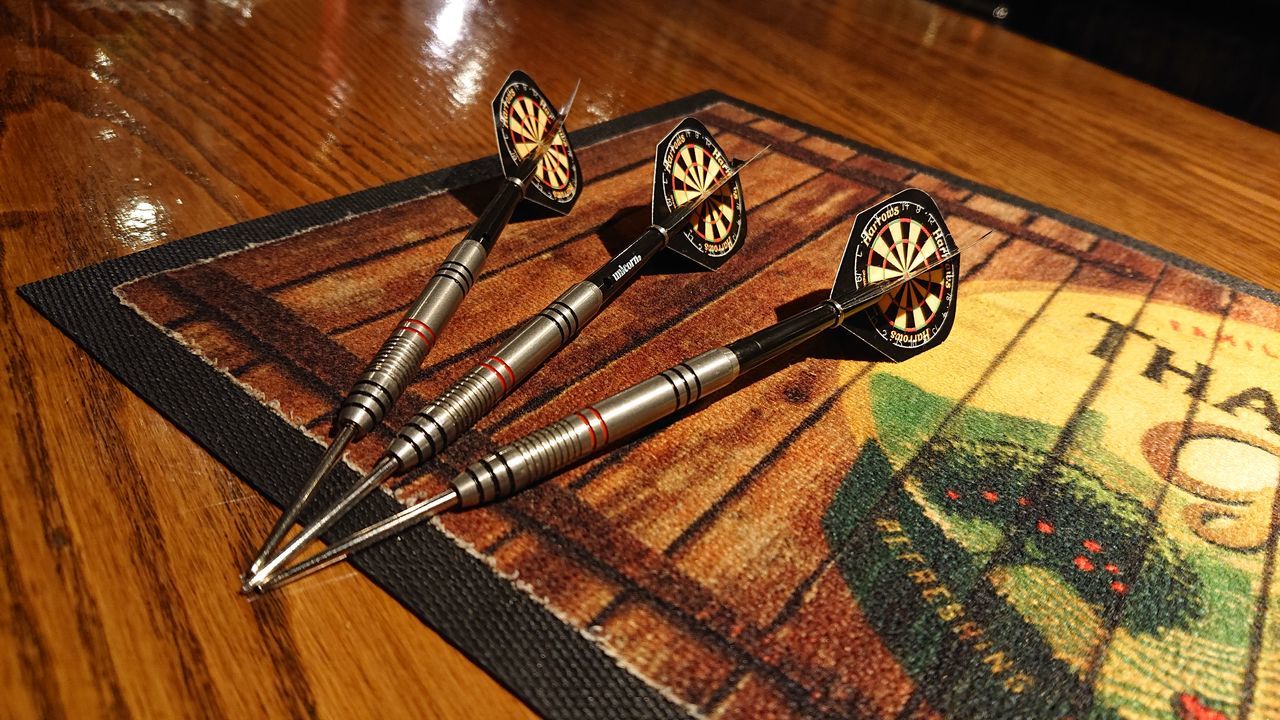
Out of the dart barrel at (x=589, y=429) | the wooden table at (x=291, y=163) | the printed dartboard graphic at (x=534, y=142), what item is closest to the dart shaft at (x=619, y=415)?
the dart barrel at (x=589, y=429)

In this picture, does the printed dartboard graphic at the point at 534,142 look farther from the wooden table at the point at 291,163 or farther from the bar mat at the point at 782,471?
the wooden table at the point at 291,163

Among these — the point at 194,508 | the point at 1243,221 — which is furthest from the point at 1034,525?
the point at 1243,221

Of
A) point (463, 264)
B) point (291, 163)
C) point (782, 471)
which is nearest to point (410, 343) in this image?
point (463, 264)

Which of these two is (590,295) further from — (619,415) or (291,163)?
(291,163)

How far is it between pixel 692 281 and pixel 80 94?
746 mm

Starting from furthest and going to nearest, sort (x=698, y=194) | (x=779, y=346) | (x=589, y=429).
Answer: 1. (x=698, y=194)
2. (x=779, y=346)
3. (x=589, y=429)

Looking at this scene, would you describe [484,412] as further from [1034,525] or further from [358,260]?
[1034,525]

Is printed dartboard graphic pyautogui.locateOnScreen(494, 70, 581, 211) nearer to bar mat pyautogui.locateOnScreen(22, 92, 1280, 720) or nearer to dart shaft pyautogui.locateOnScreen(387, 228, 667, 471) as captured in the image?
bar mat pyautogui.locateOnScreen(22, 92, 1280, 720)

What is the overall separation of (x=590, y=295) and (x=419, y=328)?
0.15 m

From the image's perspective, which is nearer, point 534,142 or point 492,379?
point 492,379

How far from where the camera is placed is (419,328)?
725 mm

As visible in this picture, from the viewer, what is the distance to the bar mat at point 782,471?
1.86ft

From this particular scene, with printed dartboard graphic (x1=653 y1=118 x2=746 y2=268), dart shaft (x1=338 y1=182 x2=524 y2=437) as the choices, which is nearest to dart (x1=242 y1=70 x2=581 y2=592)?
dart shaft (x1=338 y1=182 x2=524 y2=437)

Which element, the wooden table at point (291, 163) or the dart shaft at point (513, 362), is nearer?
the wooden table at point (291, 163)
